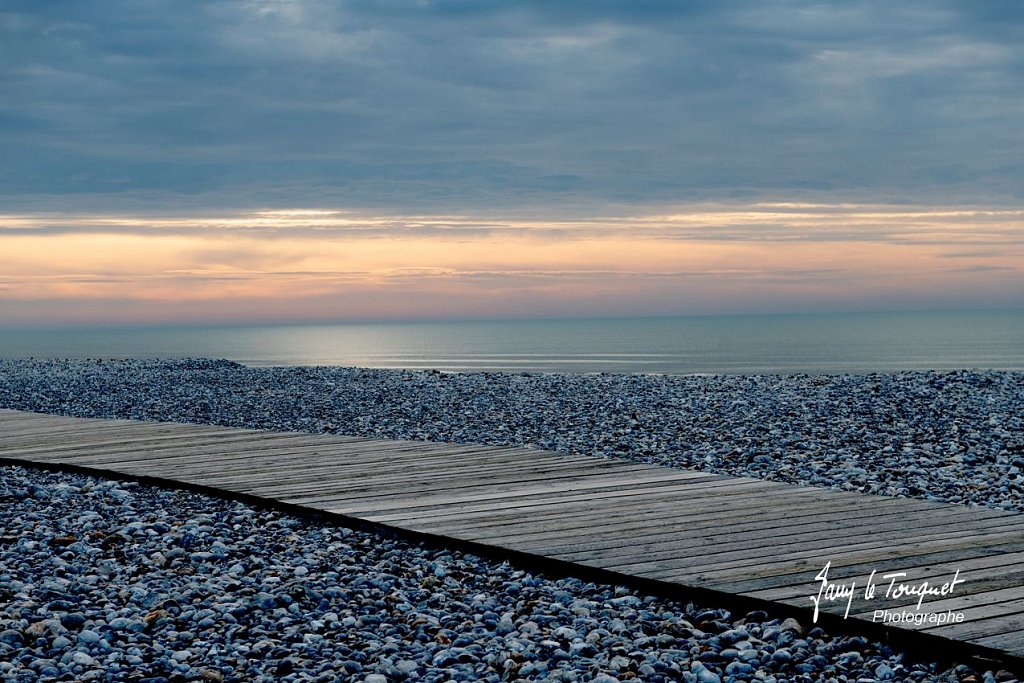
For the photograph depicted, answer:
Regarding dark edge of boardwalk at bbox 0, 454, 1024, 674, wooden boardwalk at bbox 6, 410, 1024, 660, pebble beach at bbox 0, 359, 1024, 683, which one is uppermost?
wooden boardwalk at bbox 6, 410, 1024, 660

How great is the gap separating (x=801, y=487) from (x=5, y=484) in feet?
25.3

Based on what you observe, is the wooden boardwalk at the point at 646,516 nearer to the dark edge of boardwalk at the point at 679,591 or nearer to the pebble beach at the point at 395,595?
the dark edge of boardwalk at the point at 679,591

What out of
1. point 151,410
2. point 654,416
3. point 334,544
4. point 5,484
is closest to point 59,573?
point 334,544

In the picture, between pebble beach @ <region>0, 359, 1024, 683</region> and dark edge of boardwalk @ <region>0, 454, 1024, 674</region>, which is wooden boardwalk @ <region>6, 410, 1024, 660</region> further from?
pebble beach @ <region>0, 359, 1024, 683</region>

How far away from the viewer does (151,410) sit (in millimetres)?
19359

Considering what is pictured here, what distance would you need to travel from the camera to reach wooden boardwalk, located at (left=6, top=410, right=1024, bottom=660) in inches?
218

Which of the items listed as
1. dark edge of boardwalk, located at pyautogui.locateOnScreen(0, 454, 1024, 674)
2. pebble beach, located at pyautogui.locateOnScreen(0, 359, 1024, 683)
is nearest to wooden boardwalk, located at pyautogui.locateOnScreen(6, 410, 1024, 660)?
dark edge of boardwalk, located at pyautogui.locateOnScreen(0, 454, 1024, 674)

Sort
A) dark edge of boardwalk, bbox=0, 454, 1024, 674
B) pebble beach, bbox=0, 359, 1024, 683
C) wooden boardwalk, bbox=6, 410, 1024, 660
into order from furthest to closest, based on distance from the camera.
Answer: wooden boardwalk, bbox=6, 410, 1024, 660, pebble beach, bbox=0, 359, 1024, 683, dark edge of boardwalk, bbox=0, 454, 1024, 674

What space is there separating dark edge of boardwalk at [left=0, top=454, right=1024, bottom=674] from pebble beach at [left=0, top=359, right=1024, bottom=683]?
64 millimetres

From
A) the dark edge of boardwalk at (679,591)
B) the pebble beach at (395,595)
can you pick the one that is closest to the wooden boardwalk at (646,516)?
the dark edge of boardwalk at (679,591)

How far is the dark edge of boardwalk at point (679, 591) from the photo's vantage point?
186 inches

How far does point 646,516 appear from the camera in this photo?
24.3 ft

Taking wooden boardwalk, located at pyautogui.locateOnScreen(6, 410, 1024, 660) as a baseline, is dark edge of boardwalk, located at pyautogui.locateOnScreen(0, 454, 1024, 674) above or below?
below

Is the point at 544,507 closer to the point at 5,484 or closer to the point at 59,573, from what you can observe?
the point at 59,573
